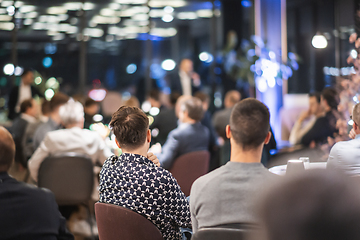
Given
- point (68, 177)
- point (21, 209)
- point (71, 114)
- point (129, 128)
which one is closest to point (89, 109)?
point (71, 114)

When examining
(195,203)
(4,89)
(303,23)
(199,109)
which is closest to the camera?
(195,203)

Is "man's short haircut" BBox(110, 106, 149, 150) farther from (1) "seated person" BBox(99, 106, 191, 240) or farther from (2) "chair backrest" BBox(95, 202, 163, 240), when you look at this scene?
(2) "chair backrest" BBox(95, 202, 163, 240)

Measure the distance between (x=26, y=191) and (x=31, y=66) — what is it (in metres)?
6.79

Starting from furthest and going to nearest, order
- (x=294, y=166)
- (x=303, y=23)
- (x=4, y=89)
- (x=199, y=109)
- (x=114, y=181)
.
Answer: (x=4, y=89), (x=303, y=23), (x=199, y=109), (x=294, y=166), (x=114, y=181)

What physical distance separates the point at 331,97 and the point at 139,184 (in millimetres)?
2808

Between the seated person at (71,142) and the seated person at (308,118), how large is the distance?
2196 mm

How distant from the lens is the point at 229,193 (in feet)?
5.23

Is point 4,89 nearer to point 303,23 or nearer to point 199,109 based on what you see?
point 199,109

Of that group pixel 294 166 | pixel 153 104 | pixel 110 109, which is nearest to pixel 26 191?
pixel 294 166

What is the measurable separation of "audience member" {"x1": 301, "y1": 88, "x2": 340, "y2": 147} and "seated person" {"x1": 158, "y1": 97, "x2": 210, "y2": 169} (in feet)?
3.88

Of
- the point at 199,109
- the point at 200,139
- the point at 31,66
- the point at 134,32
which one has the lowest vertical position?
the point at 200,139

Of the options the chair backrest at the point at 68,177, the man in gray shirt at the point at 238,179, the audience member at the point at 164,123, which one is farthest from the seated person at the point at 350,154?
the audience member at the point at 164,123

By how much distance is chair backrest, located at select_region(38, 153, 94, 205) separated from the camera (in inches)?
132

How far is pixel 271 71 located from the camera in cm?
698
